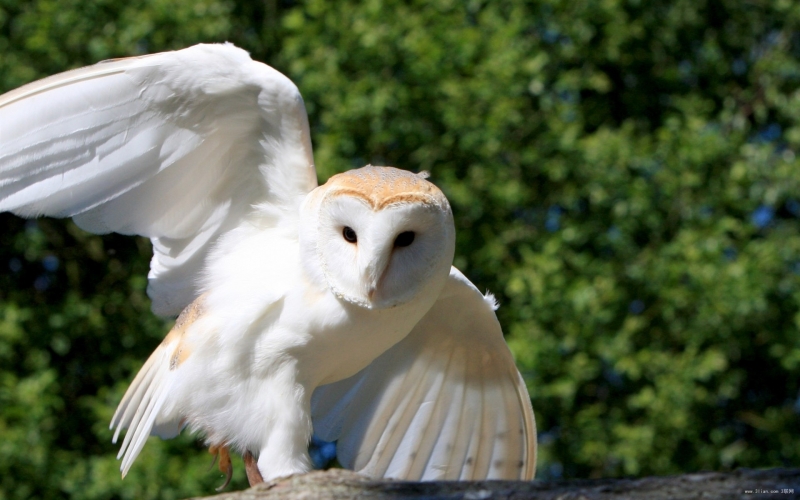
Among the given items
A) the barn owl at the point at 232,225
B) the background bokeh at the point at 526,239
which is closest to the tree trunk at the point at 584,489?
the barn owl at the point at 232,225

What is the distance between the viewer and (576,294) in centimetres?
441

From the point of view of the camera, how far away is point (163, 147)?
249 cm

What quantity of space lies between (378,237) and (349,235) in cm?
13

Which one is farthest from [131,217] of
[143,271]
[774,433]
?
[774,433]

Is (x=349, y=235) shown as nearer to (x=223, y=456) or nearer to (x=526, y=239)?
(x=223, y=456)

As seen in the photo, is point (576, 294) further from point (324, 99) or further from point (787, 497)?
point (787, 497)

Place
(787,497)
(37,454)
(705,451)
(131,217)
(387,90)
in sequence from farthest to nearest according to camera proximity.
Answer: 1. (705,451)
2. (387,90)
3. (37,454)
4. (131,217)
5. (787,497)

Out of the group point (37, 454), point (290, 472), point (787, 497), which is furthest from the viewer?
point (37, 454)

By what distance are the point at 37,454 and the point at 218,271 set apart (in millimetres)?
2100

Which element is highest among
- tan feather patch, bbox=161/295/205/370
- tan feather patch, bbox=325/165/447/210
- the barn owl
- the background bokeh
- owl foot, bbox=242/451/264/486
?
tan feather patch, bbox=325/165/447/210

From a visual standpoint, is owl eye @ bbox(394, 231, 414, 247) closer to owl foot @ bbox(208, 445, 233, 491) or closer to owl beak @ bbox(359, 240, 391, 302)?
owl beak @ bbox(359, 240, 391, 302)

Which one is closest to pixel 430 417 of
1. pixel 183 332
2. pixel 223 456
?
pixel 223 456

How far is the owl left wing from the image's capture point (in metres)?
3.12

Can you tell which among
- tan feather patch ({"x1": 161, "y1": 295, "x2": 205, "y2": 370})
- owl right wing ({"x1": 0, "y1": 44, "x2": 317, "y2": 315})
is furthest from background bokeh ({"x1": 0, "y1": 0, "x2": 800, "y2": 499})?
owl right wing ({"x1": 0, "y1": 44, "x2": 317, "y2": 315})
